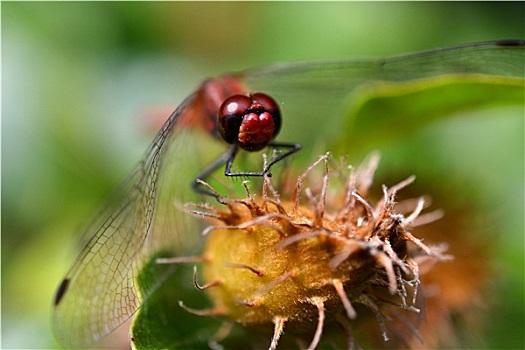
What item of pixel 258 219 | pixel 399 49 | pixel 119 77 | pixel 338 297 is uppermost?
pixel 399 49

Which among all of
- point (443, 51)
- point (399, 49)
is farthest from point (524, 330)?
point (399, 49)

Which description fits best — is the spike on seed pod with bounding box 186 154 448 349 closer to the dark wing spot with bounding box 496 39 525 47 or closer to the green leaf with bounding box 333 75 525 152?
the green leaf with bounding box 333 75 525 152

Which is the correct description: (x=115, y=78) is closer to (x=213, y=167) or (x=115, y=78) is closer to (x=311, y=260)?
(x=213, y=167)

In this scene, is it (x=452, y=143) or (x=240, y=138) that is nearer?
(x=240, y=138)

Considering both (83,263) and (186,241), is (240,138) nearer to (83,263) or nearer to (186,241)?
(186,241)

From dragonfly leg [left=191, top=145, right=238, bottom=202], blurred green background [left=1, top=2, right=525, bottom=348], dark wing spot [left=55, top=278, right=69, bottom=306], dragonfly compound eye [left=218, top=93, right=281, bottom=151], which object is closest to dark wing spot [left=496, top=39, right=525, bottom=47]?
blurred green background [left=1, top=2, right=525, bottom=348]

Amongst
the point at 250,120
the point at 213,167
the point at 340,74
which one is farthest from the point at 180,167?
the point at 340,74
